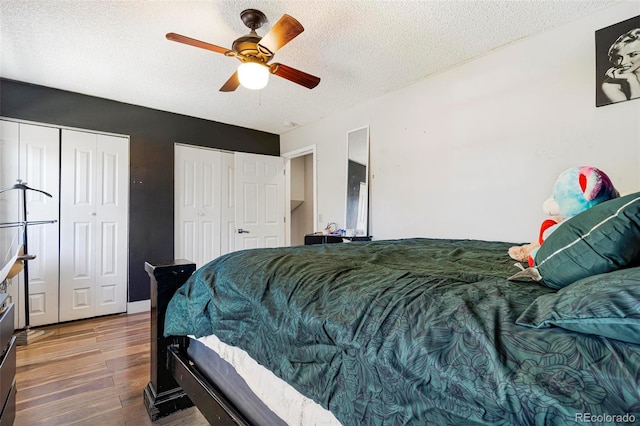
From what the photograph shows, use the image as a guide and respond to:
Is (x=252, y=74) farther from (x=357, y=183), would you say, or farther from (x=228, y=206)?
(x=228, y=206)

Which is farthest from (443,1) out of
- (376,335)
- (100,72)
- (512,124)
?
(100,72)

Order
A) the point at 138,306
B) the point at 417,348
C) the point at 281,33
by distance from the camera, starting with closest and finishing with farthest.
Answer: the point at 417,348
the point at 281,33
the point at 138,306

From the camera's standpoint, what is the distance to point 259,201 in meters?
4.49

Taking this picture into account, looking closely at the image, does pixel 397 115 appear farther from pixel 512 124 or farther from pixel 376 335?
pixel 376 335

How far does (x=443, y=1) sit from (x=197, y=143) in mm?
3199

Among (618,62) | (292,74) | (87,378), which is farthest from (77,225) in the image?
(618,62)

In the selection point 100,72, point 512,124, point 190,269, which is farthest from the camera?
point 100,72

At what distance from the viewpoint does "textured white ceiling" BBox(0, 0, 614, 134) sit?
6.38 ft

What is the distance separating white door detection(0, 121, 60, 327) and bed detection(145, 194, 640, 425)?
9.82 ft

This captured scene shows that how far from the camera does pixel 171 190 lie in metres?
3.79

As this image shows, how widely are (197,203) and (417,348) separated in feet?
12.8

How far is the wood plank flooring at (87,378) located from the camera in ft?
5.44

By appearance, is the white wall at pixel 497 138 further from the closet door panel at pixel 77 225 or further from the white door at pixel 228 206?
the closet door panel at pixel 77 225

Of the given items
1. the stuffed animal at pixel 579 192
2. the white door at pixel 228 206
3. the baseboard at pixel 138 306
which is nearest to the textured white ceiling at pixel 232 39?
the white door at pixel 228 206
